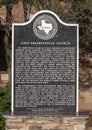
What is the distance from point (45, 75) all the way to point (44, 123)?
974 mm

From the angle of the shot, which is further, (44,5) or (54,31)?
(44,5)

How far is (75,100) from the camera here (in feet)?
36.6

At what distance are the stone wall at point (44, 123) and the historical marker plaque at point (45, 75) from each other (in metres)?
0.17

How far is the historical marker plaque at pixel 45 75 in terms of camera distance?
11.1 meters

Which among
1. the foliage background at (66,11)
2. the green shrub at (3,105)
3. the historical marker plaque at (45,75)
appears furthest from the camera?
the foliage background at (66,11)

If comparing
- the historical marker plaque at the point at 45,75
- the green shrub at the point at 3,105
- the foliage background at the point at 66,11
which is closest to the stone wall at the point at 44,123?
the historical marker plaque at the point at 45,75

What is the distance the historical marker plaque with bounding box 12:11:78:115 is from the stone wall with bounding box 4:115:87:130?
0.55ft

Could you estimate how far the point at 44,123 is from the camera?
11.0 meters

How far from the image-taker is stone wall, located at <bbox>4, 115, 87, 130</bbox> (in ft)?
36.0

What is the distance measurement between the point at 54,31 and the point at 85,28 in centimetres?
422

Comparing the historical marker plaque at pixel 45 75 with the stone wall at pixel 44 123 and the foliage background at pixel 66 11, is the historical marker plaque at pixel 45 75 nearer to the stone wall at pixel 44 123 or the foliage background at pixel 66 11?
the stone wall at pixel 44 123

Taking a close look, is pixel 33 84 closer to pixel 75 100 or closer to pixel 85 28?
pixel 75 100

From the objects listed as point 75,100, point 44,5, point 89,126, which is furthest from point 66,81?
point 44,5

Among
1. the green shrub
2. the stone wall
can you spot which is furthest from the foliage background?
the stone wall
